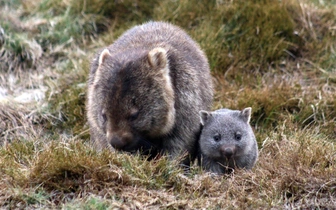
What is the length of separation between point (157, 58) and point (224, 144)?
106cm

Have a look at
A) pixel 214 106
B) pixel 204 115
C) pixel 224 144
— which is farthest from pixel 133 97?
pixel 214 106

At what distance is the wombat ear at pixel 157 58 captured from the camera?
6703 millimetres

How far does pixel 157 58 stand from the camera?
22.1ft

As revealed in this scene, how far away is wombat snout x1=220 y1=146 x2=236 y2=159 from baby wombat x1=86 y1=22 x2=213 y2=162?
15.9 inches

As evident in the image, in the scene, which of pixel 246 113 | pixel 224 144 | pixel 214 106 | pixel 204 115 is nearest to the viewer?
pixel 224 144

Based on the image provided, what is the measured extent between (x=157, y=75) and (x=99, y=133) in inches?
37.9

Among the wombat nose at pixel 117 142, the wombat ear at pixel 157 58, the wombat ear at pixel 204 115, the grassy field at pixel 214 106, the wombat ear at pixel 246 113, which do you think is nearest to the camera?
the grassy field at pixel 214 106

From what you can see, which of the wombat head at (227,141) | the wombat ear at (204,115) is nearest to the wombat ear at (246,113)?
the wombat head at (227,141)

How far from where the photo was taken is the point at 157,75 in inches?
264

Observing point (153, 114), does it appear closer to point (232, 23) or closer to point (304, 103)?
point (304, 103)

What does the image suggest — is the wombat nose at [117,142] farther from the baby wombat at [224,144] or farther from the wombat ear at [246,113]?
the wombat ear at [246,113]

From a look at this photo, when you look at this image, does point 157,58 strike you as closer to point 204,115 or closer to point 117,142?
point 204,115

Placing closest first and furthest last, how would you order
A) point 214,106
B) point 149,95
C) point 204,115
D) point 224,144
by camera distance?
1. point 149,95
2. point 224,144
3. point 204,115
4. point 214,106

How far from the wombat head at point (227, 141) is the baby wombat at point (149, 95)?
153mm
